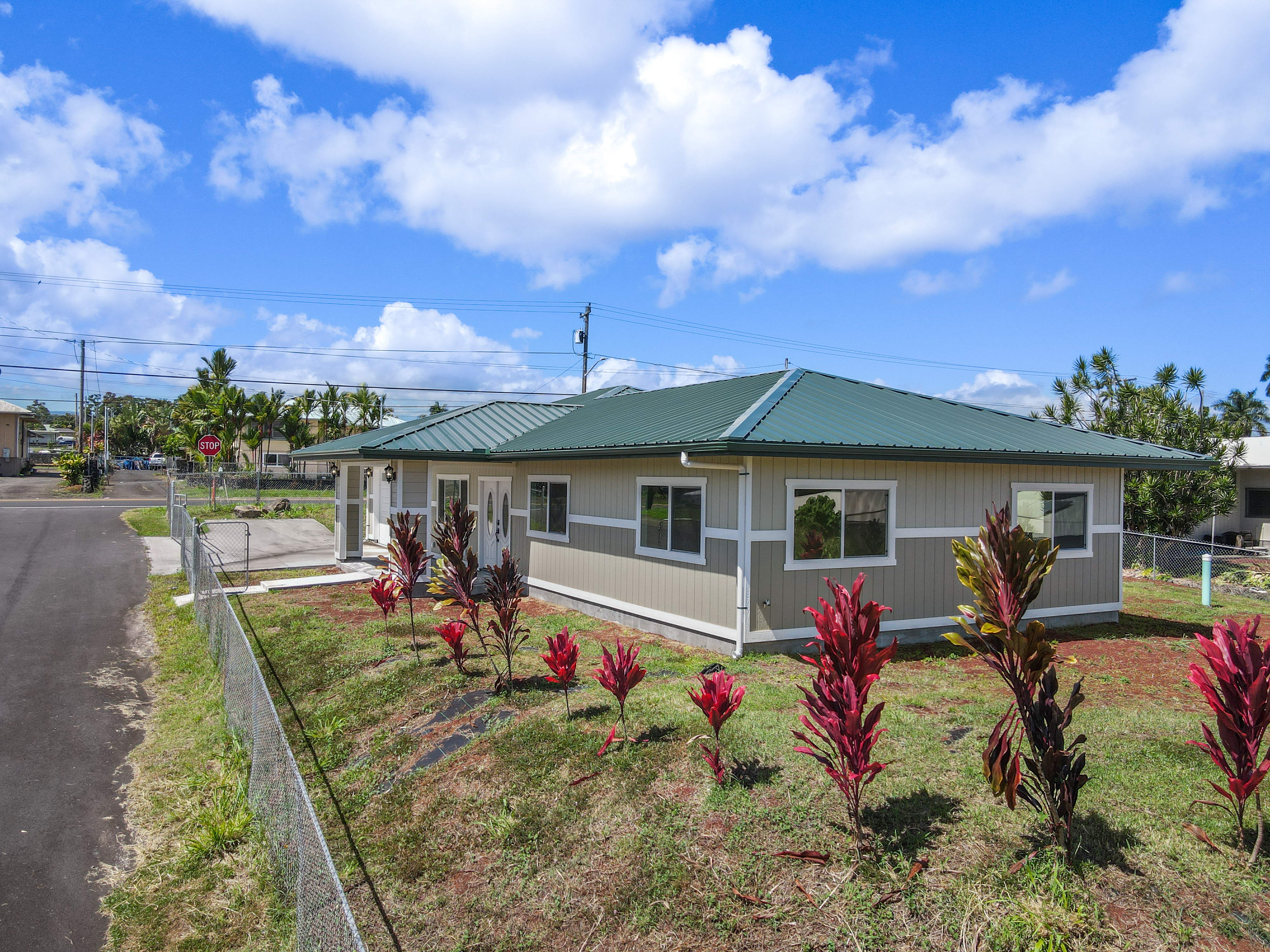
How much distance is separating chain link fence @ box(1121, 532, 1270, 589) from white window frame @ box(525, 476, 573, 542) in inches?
523

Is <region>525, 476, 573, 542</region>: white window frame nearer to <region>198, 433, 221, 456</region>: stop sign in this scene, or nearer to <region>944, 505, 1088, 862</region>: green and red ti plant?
<region>944, 505, 1088, 862</region>: green and red ti plant

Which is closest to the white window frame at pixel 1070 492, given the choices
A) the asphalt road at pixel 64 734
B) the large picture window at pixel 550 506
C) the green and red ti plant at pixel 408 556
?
the large picture window at pixel 550 506

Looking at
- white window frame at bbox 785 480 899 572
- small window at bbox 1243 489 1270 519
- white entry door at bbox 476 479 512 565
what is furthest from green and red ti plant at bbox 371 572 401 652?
small window at bbox 1243 489 1270 519

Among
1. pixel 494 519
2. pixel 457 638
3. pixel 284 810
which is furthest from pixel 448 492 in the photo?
pixel 284 810

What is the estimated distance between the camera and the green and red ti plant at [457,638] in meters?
8.39

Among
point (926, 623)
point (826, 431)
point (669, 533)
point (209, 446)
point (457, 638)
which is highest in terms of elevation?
point (209, 446)

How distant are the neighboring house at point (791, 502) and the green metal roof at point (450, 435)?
0.16m

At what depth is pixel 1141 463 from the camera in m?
12.0

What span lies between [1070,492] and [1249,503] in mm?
22898

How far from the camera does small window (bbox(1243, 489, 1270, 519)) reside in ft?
90.9

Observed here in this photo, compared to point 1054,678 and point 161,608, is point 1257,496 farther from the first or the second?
point 161,608

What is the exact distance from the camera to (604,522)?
12.3 m

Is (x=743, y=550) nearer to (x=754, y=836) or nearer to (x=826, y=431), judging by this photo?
(x=826, y=431)

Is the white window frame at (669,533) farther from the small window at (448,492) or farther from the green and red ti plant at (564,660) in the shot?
the small window at (448,492)
